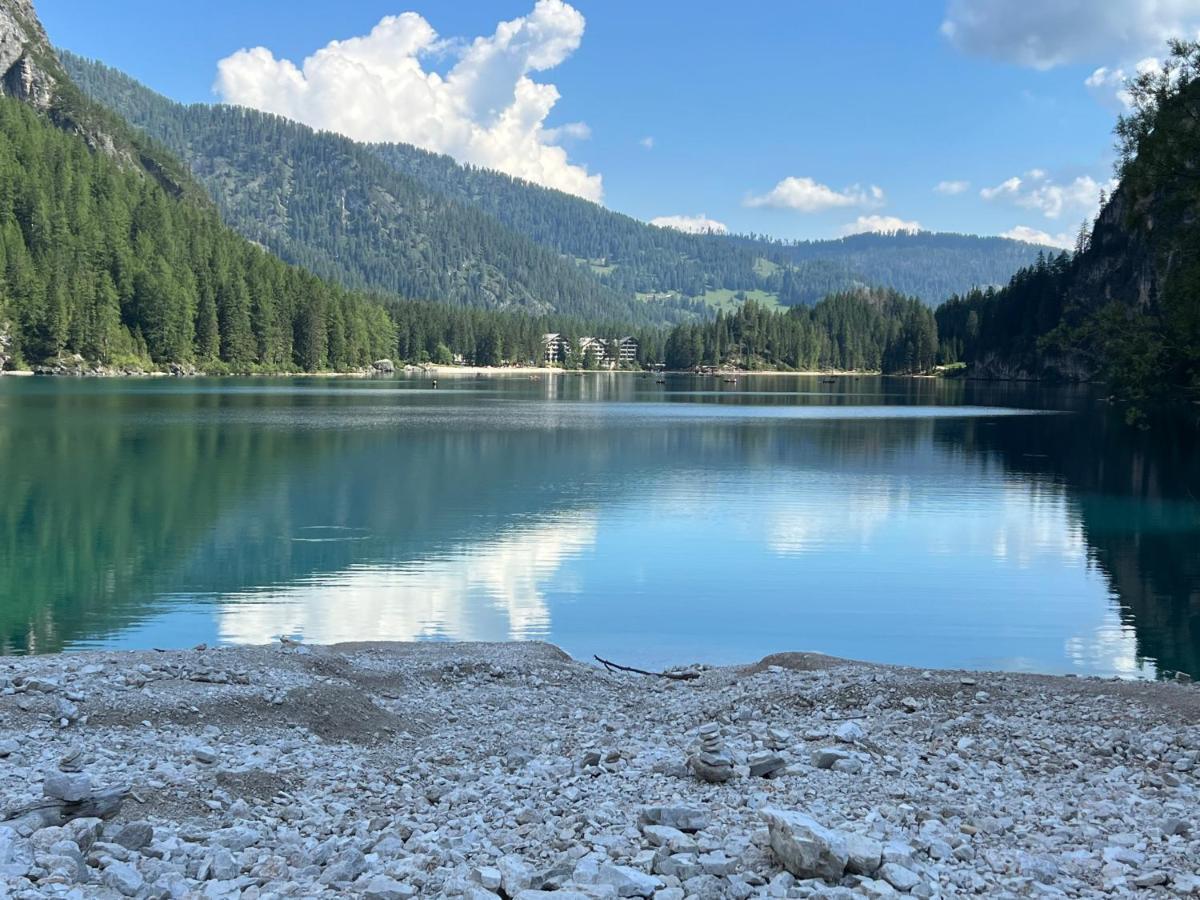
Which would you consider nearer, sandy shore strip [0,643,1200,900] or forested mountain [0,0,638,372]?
sandy shore strip [0,643,1200,900]

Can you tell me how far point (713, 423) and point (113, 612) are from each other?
64.4m

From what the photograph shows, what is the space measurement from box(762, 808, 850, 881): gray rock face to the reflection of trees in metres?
15.3

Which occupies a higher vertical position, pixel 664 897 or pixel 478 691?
pixel 664 897

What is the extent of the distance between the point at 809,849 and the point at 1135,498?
40487mm

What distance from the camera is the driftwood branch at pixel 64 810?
7418 millimetres

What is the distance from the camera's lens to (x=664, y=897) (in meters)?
6.43

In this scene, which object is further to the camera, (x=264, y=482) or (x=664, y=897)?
(x=264, y=482)

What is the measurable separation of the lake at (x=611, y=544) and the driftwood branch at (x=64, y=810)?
11.8 metres

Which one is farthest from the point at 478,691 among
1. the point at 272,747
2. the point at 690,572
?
the point at 690,572

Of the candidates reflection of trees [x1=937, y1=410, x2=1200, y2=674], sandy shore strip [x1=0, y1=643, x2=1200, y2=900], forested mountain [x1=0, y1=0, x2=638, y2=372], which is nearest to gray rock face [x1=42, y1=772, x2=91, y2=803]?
sandy shore strip [x1=0, y1=643, x2=1200, y2=900]

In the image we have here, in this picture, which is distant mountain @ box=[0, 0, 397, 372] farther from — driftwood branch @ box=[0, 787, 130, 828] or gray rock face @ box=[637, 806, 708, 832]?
gray rock face @ box=[637, 806, 708, 832]

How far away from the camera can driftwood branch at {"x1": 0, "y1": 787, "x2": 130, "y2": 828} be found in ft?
24.3

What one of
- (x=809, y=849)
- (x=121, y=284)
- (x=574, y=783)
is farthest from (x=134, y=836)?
(x=121, y=284)

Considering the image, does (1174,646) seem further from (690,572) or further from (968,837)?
(968,837)
